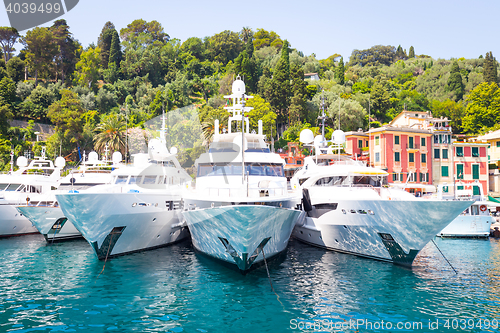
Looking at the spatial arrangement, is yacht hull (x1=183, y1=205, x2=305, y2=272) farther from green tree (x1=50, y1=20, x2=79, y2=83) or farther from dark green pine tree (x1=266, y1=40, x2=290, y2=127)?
green tree (x1=50, y1=20, x2=79, y2=83)

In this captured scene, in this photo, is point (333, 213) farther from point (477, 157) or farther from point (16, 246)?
point (477, 157)

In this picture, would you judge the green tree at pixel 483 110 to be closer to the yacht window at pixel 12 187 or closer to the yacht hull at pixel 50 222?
the yacht hull at pixel 50 222

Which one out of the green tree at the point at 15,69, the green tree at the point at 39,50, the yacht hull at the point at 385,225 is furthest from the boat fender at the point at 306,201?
the green tree at the point at 15,69

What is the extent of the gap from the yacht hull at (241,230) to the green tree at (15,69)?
65.6m

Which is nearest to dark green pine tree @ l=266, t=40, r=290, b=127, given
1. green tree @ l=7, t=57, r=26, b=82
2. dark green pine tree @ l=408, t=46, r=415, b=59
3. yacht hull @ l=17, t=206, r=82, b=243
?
yacht hull @ l=17, t=206, r=82, b=243

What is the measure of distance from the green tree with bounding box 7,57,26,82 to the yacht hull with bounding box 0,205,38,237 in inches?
2003

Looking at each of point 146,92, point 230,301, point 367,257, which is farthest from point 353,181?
point 146,92

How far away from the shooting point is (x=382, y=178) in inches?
777

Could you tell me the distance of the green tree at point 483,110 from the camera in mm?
59312

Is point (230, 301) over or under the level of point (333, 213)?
under

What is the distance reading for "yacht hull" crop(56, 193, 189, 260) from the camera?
15.7 metres

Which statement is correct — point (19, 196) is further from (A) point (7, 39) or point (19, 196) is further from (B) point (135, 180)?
(A) point (7, 39)

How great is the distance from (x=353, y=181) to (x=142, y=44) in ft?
284

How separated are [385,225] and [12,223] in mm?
24522
